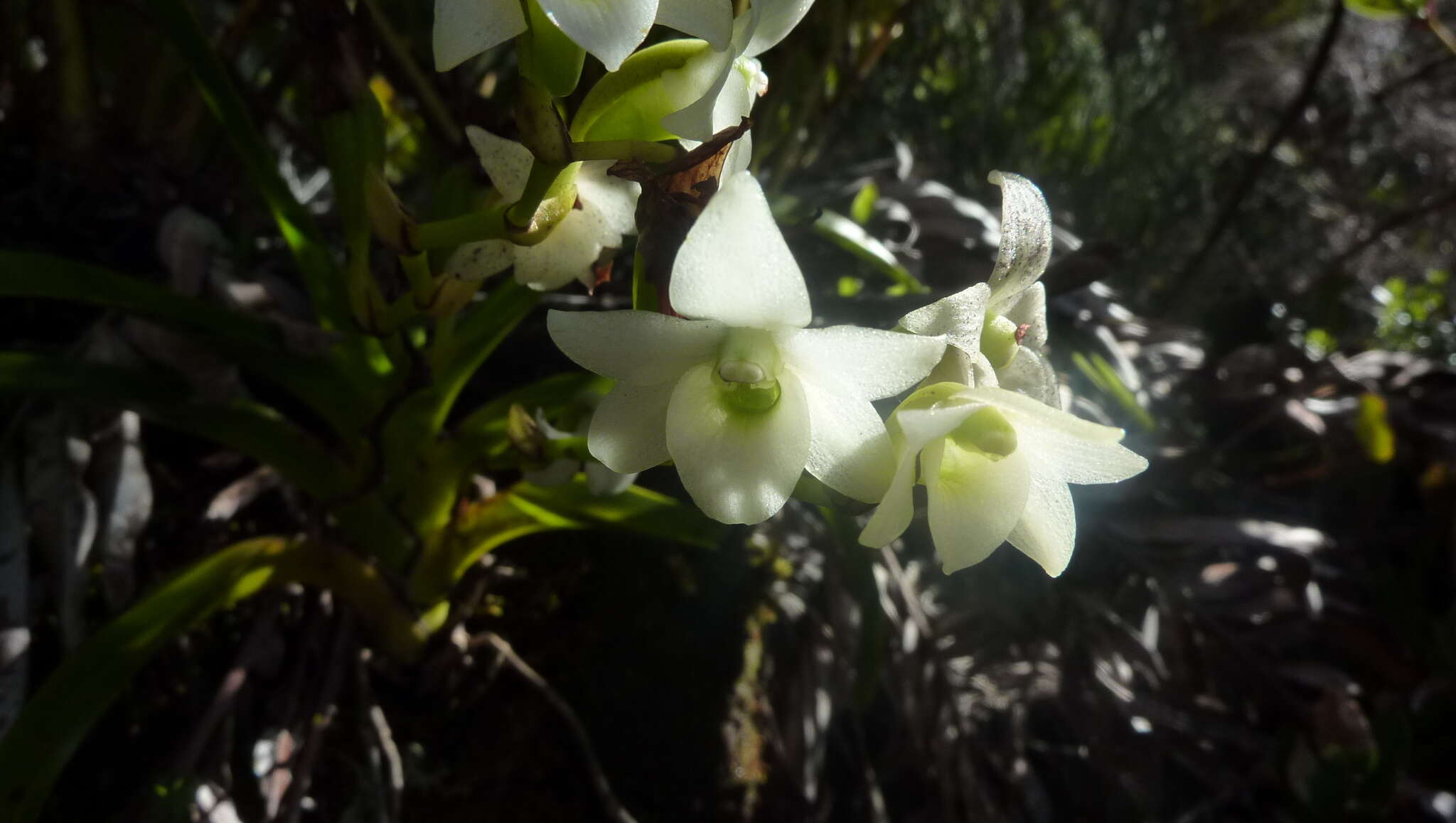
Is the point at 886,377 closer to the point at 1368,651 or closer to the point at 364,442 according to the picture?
the point at 364,442

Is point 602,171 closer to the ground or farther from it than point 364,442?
farther from it

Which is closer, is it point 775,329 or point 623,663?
point 775,329

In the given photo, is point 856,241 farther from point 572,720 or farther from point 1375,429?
point 1375,429

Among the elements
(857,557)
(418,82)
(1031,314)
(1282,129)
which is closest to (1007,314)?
(1031,314)

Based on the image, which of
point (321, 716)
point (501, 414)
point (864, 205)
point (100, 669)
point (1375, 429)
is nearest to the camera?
point (100, 669)

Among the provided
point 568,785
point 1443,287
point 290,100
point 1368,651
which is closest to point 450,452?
point 568,785

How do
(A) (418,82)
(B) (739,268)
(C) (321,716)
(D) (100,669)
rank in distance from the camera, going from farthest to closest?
(A) (418,82) < (C) (321,716) < (D) (100,669) < (B) (739,268)

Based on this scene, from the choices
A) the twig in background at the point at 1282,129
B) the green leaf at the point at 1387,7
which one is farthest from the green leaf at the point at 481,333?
the twig in background at the point at 1282,129

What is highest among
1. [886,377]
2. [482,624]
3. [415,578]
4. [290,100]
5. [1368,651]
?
[886,377]
